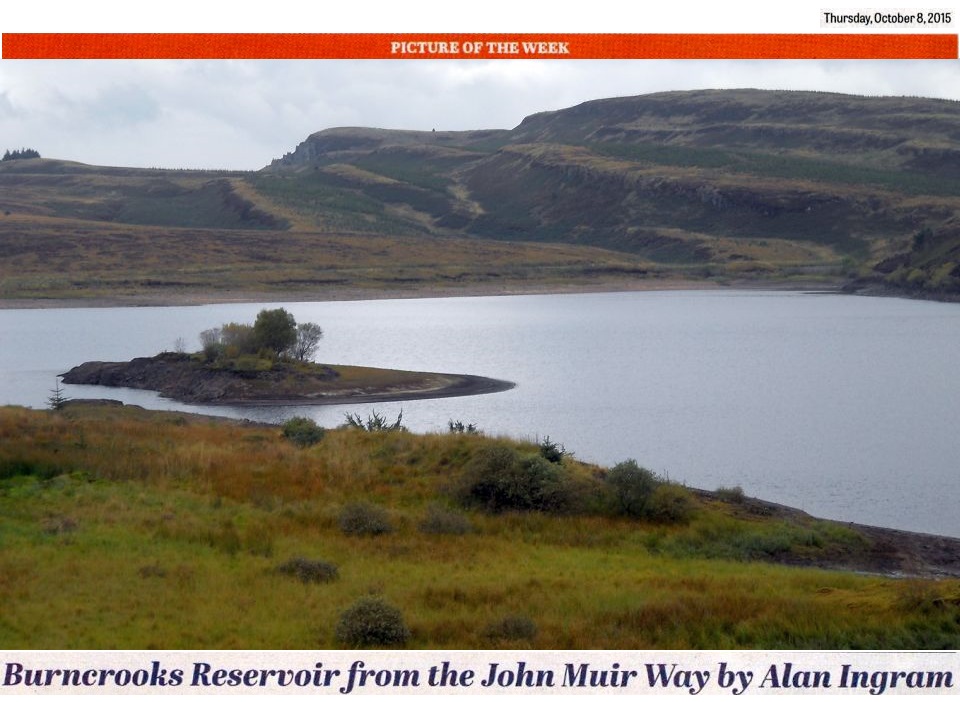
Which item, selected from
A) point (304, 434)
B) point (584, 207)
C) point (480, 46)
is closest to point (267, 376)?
point (304, 434)

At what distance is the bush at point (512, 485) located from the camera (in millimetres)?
15367

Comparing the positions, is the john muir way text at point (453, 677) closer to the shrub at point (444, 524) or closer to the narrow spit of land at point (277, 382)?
the shrub at point (444, 524)

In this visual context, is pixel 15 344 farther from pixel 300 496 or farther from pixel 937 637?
pixel 937 637

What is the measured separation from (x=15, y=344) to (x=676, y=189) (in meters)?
91.0

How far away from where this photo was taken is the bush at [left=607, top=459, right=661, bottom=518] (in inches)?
614

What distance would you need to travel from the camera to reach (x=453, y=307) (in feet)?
258

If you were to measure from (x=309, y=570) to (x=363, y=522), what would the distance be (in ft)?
8.25

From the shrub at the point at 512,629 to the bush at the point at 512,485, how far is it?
21.5ft

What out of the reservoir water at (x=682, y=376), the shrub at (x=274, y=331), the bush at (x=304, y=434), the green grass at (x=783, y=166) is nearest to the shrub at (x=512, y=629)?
the bush at (x=304, y=434)

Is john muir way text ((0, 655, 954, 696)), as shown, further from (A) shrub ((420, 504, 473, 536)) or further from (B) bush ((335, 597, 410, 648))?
(A) shrub ((420, 504, 473, 536))

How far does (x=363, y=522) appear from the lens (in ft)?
43.0

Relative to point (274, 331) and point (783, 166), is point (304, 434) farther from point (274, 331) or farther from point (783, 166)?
point (783, 166)

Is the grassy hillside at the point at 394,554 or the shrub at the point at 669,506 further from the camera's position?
the shrub at the point at 669,506

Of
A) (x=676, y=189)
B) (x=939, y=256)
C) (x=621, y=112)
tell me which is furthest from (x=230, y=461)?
(x=621, y=112)
